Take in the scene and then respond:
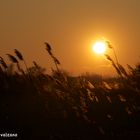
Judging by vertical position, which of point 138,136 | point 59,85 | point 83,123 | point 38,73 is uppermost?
point 38,73

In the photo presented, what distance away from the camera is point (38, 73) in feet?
39.1

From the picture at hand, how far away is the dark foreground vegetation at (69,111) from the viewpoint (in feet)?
32.4

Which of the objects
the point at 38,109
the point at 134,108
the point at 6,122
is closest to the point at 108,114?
the point at 134,108

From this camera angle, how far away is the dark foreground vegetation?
32.4ft

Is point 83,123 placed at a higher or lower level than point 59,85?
lower

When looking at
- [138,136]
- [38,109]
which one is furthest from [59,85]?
[138,136]

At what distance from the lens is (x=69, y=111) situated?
10906 millimetres

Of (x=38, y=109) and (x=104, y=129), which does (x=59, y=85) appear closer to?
(x=38, y=109)

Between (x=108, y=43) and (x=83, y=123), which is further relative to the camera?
(x=108, y=43)

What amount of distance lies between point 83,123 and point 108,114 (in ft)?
4.34

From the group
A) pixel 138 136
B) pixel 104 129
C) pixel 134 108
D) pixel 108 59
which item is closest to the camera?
pixel 138 136

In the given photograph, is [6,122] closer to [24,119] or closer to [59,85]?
[24,119]

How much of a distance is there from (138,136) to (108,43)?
337cm

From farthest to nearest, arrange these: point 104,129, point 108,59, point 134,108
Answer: point 108,59 → point 134,108 → point 104,129
